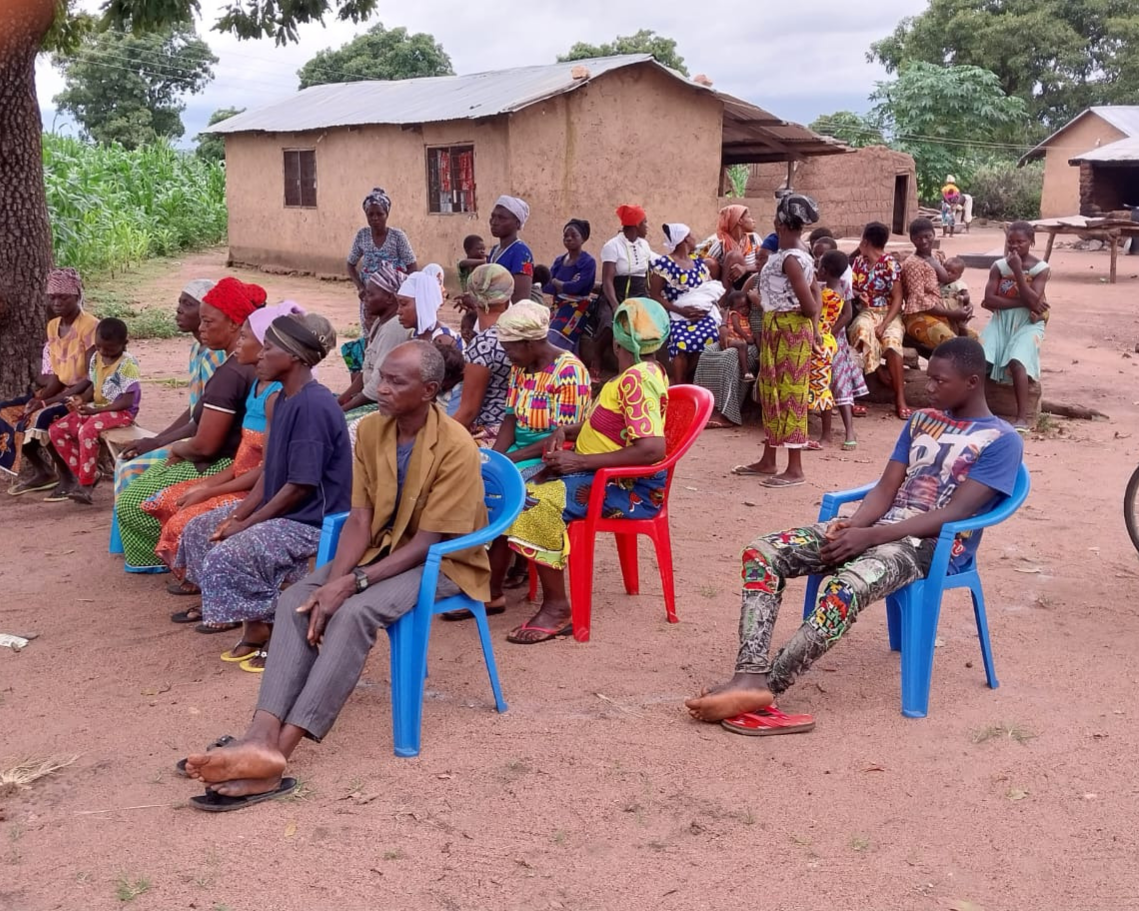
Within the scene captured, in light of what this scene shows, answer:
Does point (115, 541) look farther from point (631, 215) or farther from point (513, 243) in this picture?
point (631, 215)

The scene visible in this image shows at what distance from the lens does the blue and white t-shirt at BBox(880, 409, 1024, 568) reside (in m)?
4.07

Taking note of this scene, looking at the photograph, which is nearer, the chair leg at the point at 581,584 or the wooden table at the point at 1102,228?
the chair leg at the point at 581,584

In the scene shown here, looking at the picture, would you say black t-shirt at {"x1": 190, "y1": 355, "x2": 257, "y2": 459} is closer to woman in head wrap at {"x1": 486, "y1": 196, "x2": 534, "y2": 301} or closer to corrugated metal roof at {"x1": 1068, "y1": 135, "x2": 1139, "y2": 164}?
woman in head wrap at {"x1": 486, "y1": 196, "x2": 534, "y2": 301}

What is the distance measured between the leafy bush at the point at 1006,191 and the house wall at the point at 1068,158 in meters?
2.51

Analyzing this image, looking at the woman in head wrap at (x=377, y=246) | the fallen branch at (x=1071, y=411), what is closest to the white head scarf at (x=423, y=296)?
the woman in head wrap at (x=377, y=246)

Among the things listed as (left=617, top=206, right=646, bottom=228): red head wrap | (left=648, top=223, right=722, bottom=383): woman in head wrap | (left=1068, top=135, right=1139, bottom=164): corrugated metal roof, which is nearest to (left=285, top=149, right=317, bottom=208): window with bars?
(left=617, top=206, right=646, bottom=228): red head wrap

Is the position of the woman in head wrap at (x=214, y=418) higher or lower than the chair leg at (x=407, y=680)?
higher

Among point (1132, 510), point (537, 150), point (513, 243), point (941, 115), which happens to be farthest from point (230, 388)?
point (941, 115)

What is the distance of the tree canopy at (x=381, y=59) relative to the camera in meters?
42.9

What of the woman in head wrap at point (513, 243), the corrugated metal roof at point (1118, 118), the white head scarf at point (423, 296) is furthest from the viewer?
the corrugated metal roof at point (1118, 118)

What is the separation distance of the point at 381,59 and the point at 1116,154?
25761 millimetres

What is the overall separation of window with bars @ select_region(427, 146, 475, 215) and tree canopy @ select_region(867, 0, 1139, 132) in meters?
27.5

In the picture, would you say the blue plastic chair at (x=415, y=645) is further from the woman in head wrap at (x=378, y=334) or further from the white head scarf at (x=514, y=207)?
the white head scarf at (x=514, y=207)

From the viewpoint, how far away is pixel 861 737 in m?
3.91
